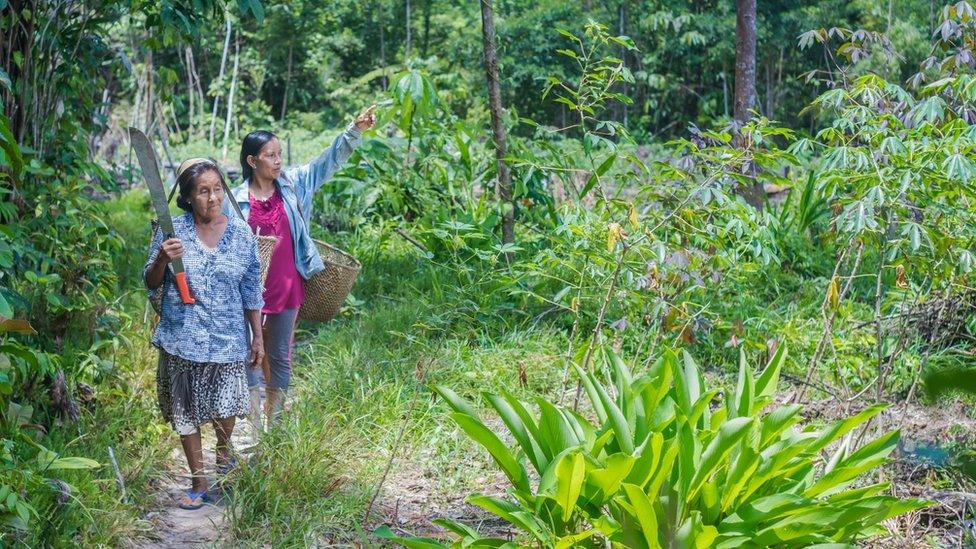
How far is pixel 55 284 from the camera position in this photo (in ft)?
17.8

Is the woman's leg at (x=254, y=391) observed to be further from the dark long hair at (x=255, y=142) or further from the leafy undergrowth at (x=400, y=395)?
the dark long hair at (x=255, y=142)

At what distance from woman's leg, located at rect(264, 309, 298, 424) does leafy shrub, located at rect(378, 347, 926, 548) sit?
1574mm

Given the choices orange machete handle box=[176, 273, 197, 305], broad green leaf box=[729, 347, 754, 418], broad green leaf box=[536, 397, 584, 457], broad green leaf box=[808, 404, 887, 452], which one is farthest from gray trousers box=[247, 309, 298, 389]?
broad green leaf box=[808, 404, 887, 452]

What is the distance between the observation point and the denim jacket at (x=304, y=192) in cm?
500

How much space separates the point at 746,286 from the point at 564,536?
400cm

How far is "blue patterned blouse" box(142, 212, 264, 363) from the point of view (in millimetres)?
4344

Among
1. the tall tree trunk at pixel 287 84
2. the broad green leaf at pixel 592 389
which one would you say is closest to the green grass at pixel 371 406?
the broad green leaf at pixel 592 389

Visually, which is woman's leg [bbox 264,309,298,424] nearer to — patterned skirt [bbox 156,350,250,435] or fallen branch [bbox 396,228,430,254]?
patterned skirt [bbox 156,350,250,435]

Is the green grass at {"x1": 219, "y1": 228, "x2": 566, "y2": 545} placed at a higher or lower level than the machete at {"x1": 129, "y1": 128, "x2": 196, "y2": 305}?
lower

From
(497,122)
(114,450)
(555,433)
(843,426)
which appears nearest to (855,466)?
(843,426)

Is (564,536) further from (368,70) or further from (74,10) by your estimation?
(368,70)

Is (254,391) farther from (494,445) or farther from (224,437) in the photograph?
(494,445)

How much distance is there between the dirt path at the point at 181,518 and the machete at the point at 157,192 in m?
0.73

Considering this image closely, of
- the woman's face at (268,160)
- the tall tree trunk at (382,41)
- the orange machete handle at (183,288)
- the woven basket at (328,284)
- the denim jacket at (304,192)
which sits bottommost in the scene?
the woven basket at (328,284)
